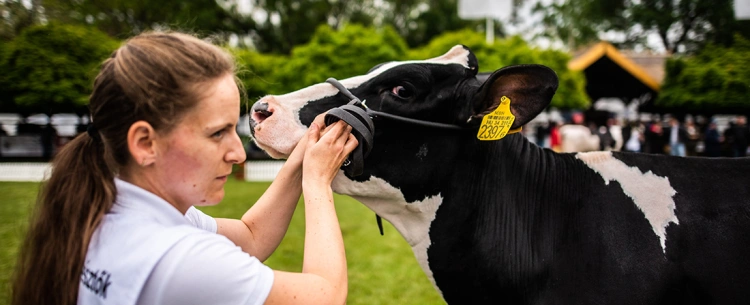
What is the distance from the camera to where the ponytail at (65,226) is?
1.20 m

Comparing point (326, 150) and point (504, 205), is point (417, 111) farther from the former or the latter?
point (326, 150)

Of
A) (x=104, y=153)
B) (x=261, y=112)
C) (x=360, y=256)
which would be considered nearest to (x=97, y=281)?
(x=104, y=153)

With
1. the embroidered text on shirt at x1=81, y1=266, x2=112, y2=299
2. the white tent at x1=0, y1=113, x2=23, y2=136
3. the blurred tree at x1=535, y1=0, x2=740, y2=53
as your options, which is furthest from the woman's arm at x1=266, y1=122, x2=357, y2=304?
the white tent at x1=0, y1=113, x2=23, y2=136

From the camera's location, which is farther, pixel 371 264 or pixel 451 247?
pixel 371 264

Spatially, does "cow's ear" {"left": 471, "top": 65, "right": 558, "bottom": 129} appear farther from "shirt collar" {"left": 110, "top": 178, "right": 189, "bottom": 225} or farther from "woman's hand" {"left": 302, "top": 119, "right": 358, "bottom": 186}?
"shirt collar" {"left": 110, "top": 178, "right": 189, "bottom": 225}

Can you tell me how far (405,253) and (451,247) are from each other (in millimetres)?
4679

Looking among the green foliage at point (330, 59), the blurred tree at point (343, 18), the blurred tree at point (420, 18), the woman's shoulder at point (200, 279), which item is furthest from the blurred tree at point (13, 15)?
the blurred tree at point (420, 18)

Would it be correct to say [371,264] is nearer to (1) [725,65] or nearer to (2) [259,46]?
(1) [725,65]

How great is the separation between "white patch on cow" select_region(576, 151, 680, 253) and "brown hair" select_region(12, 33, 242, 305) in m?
1.68

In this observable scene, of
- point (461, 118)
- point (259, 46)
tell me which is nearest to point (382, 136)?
point (461, 118)

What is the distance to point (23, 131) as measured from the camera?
18359 mm

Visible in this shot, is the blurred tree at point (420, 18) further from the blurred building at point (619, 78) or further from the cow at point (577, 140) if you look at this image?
the cow at point (577, 140)

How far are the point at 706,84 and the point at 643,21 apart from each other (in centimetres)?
691

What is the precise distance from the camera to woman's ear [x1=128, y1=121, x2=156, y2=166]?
3.92 feet
